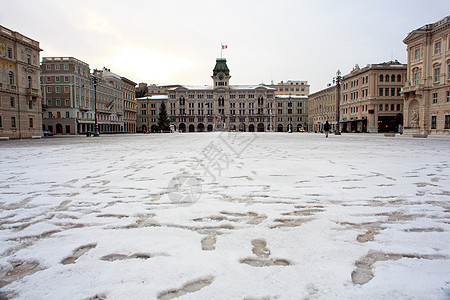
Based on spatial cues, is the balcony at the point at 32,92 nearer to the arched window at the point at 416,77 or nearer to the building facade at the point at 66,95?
the building facade at the point at 66,95

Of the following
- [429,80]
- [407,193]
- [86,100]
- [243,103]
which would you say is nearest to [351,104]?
[429,80]

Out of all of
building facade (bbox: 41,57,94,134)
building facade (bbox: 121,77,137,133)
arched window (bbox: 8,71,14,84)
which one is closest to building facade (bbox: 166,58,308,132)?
building facade (bbox: 121,77,137,133)

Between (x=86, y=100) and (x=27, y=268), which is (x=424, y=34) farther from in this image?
(x=86, y=100)

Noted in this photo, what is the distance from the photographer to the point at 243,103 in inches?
4375

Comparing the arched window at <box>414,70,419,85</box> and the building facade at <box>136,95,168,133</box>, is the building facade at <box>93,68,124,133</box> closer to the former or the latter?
the building facade at <box>136,95,168,133</box>

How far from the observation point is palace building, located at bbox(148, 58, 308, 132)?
358 ft

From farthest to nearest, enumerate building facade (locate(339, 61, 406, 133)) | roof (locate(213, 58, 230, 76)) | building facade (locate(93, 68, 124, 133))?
1. roof (locate(213, 58, 230, 76))
2. building facade (locate(93, 68, 124, 133))
3. building facade (locate(339, 61, 406, 133))

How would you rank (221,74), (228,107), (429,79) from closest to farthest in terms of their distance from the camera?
(429,79) < (221,74) < (228,107)

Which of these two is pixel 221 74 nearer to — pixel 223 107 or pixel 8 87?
pixel 223 107

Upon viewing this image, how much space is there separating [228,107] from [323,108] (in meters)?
36.4

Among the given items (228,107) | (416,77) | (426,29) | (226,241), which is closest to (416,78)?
(416,77)

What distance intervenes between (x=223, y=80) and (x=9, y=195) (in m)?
109

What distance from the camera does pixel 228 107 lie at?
4333 inches

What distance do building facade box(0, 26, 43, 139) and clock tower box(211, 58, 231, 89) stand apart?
72717 mm
